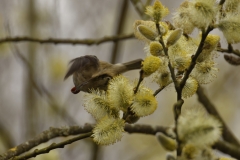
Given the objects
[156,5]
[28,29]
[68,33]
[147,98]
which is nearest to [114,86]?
[147,98]

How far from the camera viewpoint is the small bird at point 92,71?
1531mm

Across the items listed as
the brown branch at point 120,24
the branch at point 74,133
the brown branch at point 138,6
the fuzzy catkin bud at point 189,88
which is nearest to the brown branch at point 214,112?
the branch at point 74,133

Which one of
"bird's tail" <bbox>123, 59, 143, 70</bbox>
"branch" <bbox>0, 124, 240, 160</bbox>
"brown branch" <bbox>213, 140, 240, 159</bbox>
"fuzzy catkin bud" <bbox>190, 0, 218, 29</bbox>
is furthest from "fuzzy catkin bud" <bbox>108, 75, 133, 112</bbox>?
"brown branch" <bbox>213, 140, 240, 159</bbox>

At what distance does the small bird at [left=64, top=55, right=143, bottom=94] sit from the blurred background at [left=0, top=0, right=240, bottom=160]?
1149mm

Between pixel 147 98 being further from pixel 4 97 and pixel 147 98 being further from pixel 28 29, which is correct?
pixel 4 97

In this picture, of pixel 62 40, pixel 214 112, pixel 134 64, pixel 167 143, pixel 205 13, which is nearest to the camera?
pixel 167 143

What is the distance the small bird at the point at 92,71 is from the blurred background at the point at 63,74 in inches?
45.2

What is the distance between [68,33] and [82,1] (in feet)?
1.86

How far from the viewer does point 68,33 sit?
4.30 meters

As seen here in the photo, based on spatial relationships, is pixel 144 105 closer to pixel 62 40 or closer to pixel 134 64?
pixel 134 64

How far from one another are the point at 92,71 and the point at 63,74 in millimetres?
2010

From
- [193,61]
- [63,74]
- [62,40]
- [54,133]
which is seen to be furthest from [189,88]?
[63,74]

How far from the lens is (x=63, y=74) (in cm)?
373

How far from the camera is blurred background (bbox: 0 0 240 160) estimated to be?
3.32 m
